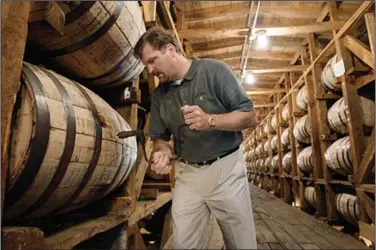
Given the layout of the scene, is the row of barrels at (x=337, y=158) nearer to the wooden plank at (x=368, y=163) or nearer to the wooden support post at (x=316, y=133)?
the wooden support post at (x=316, y=133)

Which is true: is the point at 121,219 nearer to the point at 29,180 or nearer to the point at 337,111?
the point at 29,180

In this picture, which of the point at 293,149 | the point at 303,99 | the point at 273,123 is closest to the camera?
the point at 303,99

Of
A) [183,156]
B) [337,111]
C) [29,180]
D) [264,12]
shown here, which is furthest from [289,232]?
[264,12]

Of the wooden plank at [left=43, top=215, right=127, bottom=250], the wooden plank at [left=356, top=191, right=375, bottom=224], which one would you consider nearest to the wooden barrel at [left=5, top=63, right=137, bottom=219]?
the wooden plank at [left=43, top=215, right=127, bottom=250]

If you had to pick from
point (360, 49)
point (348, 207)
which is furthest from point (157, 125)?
point (348, 207)

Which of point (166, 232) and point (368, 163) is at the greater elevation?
point (368, 163)

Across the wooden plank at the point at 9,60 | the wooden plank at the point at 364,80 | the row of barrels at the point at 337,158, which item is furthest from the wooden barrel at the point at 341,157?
the wooden plank at the point at 9,60

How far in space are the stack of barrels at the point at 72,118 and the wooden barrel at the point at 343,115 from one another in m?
4.10

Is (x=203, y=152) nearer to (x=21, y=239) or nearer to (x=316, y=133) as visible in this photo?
(x=21, y=239)

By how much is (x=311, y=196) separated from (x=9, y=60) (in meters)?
7.37

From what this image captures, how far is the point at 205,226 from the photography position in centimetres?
Result: 196

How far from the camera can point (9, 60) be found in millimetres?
1192

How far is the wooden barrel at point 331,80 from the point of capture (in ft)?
18.9

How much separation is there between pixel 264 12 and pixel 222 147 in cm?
612
